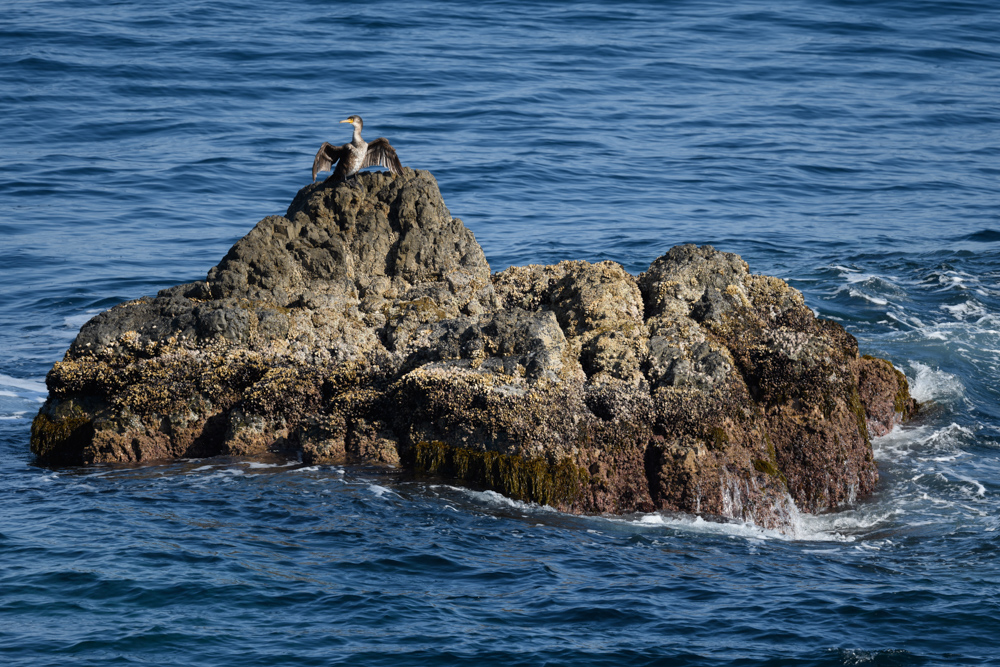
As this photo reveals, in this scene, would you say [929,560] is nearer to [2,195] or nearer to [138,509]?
[138,509]

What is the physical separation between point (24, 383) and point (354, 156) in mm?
5790

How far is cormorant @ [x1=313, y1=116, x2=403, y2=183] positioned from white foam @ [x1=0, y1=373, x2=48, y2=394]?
4984mm

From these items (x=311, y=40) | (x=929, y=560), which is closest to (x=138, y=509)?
(x=929, y=560)

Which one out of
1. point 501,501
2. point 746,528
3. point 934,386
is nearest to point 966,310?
point 934,386

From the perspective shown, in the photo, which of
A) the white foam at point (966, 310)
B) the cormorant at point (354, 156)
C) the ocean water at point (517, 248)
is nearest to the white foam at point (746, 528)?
the ocean water at point (517, 248)

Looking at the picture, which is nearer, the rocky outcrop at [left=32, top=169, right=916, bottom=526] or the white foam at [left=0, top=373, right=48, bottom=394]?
the rocky outcrop at [left=32, top=169, right=916, bottom=526]

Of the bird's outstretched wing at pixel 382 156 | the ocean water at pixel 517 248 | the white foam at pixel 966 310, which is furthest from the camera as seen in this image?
the white foam at pixel 966 310

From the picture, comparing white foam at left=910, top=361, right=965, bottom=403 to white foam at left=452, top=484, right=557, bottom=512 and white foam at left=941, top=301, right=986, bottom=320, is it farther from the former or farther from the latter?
white foam at left=452, top=484, right=557, bottom=512

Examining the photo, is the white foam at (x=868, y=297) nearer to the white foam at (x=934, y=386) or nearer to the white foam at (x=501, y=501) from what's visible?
the white foam at (x=934, y=386)

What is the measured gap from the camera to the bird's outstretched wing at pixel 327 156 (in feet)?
38.7

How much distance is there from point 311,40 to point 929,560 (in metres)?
Result: 29.7

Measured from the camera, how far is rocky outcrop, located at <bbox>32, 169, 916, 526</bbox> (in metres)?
9.74

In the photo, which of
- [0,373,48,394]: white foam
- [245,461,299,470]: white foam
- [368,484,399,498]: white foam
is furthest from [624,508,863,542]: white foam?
[0,373,48,394]: white foam

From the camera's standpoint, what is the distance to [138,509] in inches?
372
